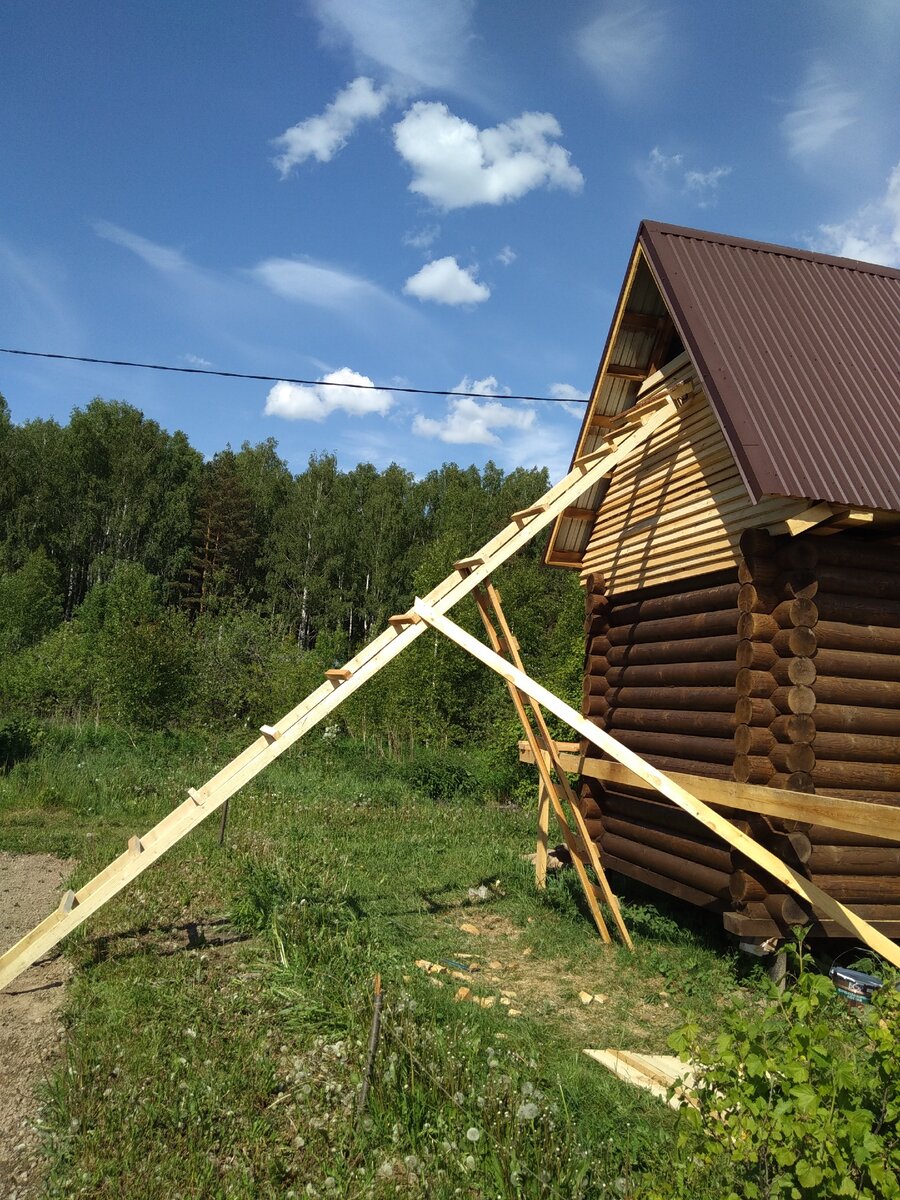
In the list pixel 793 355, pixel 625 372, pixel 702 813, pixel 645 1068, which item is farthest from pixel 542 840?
pixel 793 355

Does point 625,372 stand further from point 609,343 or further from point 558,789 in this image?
point 558,789

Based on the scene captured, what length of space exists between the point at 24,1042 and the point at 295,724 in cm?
239

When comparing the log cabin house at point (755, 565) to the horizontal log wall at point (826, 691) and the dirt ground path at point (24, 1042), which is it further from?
the dirt ground path at point (24, 1042)

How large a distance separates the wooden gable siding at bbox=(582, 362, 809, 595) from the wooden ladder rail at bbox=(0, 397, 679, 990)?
0.40 m

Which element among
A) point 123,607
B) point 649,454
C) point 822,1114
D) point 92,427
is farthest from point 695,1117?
point 92,427

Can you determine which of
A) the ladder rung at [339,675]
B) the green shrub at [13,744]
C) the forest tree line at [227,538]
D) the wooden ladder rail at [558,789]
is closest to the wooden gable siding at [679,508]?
the wooden ladder rail at [558,789]

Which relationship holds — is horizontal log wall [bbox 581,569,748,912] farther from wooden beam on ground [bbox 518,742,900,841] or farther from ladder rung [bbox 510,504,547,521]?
ladder rung [bbox 510,504,547,521]

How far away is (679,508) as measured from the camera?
8094 mm

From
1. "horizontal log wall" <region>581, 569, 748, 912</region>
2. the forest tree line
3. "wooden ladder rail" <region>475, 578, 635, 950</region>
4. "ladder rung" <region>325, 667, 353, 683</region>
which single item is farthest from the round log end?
the forest tree line

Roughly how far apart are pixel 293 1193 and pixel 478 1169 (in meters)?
0.72

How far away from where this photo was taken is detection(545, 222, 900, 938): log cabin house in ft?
21.3

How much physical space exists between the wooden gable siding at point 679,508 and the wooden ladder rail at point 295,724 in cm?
40

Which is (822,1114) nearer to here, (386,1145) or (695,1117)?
(695,1117)

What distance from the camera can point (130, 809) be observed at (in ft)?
41.4
